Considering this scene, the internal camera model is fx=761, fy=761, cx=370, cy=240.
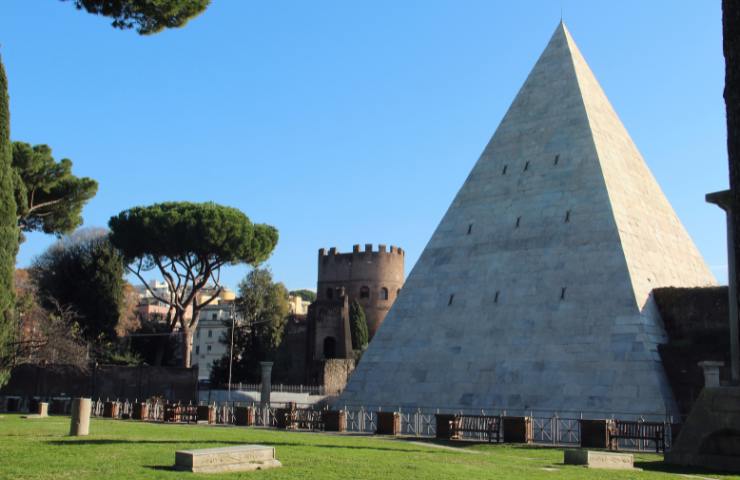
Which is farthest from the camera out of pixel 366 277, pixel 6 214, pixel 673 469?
pixel 366 277

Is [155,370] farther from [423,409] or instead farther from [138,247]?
[423,409]

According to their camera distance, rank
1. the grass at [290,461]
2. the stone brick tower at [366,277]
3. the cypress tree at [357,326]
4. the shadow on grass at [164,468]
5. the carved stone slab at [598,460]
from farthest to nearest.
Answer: the stone brick tower at [366,277] → the cypress tree at [357,326] → the carved stone slab at [598,460] → the shadow on grass at [164,468] → the grass at [290,461]

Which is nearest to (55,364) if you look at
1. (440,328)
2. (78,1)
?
(440,328)

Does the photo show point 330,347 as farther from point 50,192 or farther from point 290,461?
point 290,461

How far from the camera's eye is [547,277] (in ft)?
67.4

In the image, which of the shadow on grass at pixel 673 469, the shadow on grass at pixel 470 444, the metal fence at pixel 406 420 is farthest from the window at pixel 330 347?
the shadow on grass at pixel 673 469

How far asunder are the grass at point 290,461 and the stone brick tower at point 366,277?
1633 inches

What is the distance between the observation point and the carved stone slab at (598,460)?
35.2 ft

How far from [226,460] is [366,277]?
47512 mm

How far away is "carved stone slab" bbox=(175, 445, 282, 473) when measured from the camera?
827 cm

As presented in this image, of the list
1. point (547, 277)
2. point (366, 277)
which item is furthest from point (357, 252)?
point (547, 277)

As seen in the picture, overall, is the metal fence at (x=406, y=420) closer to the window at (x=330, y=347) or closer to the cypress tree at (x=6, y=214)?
the cypress tree at (x=6, y=214)

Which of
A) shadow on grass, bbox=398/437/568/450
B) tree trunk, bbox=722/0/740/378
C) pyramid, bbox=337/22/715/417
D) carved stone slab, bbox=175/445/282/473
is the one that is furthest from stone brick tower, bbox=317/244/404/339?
tree trunk, bbox=722/0/740/378

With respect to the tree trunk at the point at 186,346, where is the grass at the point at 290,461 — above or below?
below
